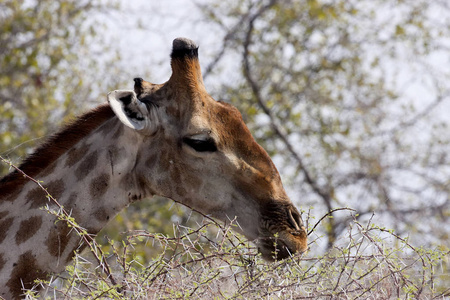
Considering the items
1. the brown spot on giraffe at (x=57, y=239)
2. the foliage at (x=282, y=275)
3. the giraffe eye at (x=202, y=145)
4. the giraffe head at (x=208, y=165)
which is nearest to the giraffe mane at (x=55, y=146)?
the giraffe head at (x=208, y=165)

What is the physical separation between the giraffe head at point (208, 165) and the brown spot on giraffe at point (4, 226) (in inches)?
34.5

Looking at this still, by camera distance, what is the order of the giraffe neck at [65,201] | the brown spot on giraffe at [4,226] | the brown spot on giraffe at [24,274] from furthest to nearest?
the brown spot on giraffe at [4,226]
the giraffe neck at [65,201]
the brown spot on giraffe at [24,274]

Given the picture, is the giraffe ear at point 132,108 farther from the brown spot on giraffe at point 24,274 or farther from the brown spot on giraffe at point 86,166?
the brown spot on giraffe at point 24,274

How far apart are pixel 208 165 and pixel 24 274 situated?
1.41 m

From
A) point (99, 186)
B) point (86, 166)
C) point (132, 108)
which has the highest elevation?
point (132, 108)

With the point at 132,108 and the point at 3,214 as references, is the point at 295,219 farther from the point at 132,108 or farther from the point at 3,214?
the point at 3,214

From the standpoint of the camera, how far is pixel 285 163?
12375 millimetres

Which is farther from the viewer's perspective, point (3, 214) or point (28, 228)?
point (3, 214)

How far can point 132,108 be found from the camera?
511 cm

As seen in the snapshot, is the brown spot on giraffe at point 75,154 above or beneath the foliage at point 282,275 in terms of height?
above

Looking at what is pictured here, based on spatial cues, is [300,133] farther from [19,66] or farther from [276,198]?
[276,198]

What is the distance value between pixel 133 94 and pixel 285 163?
7.48 meters

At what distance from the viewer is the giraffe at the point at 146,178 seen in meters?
4.84

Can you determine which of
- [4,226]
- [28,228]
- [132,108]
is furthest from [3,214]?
[132,108]
